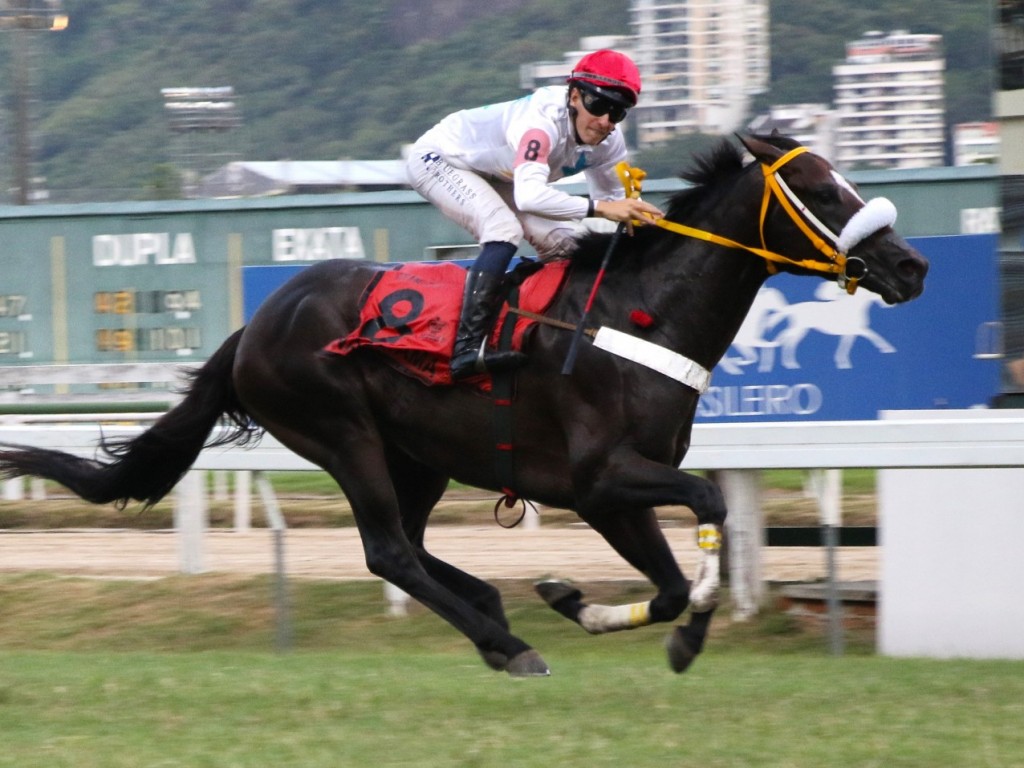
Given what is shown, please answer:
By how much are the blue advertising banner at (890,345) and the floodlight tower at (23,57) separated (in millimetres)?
21360

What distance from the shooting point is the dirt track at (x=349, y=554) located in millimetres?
8898

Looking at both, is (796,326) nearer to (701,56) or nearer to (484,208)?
(484,208)

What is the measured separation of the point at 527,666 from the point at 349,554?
482cm

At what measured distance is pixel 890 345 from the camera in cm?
812

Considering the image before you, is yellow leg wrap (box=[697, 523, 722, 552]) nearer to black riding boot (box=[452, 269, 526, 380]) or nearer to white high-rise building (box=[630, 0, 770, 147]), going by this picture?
black riding boot (box=[452, 269, 526, 380])

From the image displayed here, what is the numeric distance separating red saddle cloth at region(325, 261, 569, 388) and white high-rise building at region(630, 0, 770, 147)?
33072mm

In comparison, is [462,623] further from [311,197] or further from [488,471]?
[311,197]

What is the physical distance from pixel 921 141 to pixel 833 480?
34399 mm

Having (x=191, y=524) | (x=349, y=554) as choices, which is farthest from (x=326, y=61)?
(x=191, y=524)

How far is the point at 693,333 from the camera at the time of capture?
5.04 m

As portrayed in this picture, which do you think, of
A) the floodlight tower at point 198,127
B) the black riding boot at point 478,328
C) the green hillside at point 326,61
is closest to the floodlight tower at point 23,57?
the floodlight tower at point 198,127

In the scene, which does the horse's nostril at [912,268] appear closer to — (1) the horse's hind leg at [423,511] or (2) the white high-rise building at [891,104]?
(1) the horse's hind leg at [423,511]

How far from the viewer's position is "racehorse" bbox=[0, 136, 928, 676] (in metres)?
4.90

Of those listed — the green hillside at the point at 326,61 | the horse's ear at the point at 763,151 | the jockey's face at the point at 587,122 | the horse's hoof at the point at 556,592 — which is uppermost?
the green hillside at the point at 326,61
